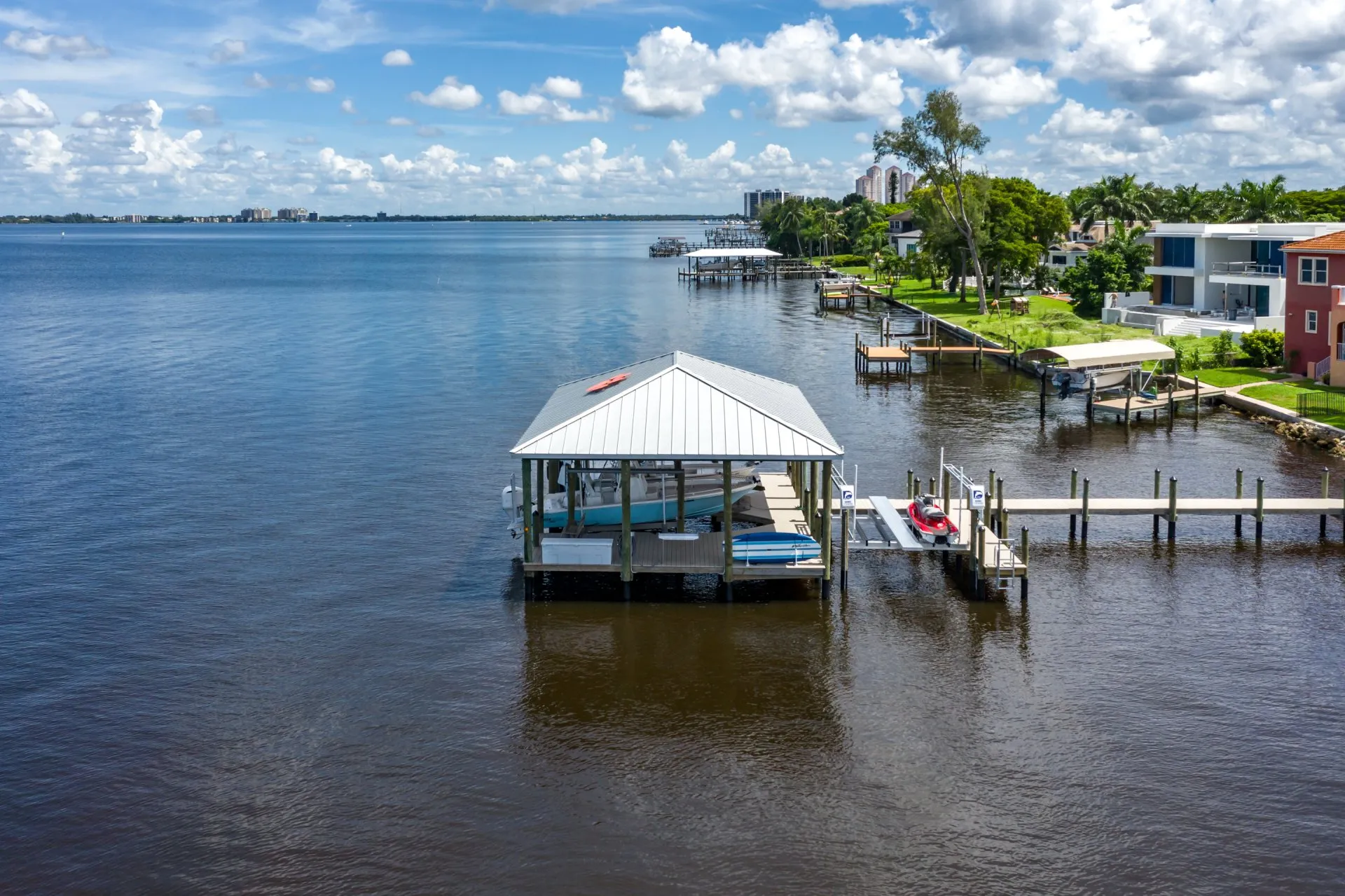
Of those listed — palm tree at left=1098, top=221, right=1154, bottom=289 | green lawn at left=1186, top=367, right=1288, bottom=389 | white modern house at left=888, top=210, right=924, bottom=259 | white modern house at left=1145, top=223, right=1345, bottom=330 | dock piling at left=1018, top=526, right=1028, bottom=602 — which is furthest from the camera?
white modern house at left=888, top=210, right=924, bottom=259

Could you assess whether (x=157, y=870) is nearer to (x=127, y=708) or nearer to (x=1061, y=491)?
(x=127, y=708)

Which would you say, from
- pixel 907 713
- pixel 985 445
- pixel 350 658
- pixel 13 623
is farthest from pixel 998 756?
pixel 985 445

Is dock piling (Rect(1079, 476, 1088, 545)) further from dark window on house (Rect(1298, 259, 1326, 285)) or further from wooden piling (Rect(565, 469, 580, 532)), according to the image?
Answer: dark window on house (Rect(1298, 259, 1326, 285))

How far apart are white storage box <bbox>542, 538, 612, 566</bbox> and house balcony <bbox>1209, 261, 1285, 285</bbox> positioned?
54967 mm

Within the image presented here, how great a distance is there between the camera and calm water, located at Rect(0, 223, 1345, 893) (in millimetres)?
21453

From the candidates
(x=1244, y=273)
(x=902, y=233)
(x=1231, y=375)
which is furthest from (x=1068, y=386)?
(x=902, y=233)

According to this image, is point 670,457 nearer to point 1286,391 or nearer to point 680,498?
point 680,498

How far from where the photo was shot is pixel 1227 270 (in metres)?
78.6

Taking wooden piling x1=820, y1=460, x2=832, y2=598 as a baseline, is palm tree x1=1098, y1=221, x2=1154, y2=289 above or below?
above

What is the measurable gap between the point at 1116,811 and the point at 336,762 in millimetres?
14729

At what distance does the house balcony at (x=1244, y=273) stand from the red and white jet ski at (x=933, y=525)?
47.6 metres

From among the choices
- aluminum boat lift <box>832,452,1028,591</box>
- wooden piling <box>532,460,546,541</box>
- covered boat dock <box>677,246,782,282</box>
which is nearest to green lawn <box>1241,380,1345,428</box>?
aluminum boat lift <box>832,452,1028,591</box>

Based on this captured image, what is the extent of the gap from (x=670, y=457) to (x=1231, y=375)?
43371 millimetres

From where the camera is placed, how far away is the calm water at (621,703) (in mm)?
21453
